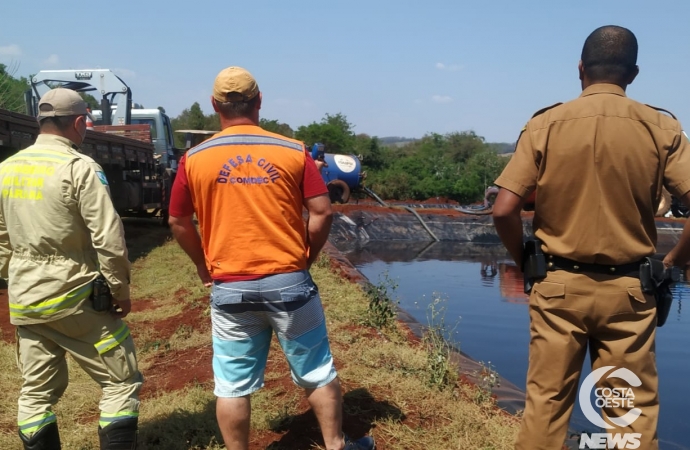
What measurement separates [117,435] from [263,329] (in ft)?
2.91

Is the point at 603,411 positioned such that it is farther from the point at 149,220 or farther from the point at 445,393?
the point at 149,220

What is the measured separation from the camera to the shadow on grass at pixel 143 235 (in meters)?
11.7

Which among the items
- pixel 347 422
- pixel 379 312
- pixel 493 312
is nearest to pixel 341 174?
pixel 493 312

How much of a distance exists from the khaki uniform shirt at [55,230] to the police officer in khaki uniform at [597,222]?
69.5 inches

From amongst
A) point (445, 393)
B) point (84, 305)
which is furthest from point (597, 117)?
point (84, 305)

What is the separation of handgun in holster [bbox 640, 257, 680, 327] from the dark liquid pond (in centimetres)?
198

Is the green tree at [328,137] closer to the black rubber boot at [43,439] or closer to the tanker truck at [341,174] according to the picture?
the tanker truck at [341,174]

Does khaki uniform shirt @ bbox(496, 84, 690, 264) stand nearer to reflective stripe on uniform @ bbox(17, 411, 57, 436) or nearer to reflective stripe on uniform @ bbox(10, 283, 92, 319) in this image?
Result: reflective stripe on uniform @ bbox(10, 283, 92, 319)

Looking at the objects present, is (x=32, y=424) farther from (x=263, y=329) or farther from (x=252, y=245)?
(x=252, y=245)

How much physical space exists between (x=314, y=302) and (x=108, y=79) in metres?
13.9

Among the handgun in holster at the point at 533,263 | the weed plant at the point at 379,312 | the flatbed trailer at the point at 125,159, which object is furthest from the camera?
the flatbed trailer at the point at 125,159

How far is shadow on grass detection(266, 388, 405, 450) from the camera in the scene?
3.43 metres

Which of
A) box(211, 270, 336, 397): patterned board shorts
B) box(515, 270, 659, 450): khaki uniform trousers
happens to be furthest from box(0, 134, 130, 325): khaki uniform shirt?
box(515, 270, 659, 450): khaki uniform trousers

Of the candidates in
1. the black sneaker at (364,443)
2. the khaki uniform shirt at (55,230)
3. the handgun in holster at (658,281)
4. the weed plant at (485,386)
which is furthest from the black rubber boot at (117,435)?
the handgun in holster at (658,281)
